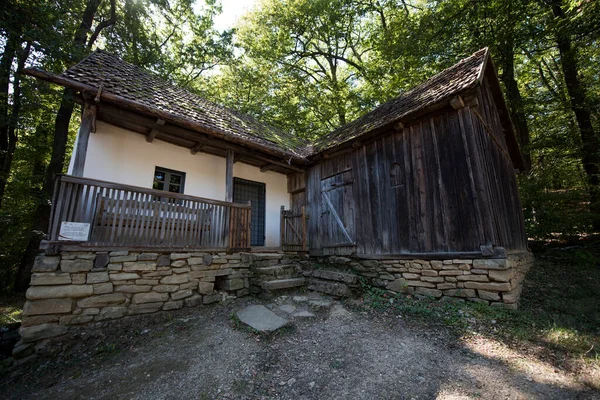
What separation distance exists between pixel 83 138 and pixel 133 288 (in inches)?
120

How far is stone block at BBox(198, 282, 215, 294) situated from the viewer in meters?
5.33

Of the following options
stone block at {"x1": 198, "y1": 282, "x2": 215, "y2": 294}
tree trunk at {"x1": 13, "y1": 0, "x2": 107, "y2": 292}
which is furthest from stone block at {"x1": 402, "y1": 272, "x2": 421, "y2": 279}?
tree trunk at {"x1": 13, "y1": 0, "x2": 107, "y2": 292}

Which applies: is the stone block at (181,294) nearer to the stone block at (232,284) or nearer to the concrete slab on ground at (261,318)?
the stone block at (232,284)

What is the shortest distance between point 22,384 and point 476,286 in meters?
7.09

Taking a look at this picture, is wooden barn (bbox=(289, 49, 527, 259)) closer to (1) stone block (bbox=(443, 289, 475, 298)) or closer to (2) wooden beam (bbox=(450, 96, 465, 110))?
(2) wooden beam (bbox=(450, 96, 465, 110))

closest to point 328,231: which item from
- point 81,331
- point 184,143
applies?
point 184,143

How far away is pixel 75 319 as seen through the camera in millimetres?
3980

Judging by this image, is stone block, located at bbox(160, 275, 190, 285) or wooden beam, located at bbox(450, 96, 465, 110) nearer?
stone block, located at bbox(160, 275, 190, 285)

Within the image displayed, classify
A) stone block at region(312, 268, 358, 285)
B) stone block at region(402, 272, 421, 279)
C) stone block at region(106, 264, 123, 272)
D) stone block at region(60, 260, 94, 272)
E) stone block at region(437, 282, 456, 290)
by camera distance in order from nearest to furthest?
stone block at region(60, 260, 94, 272)
stone block at region(106, 264, 123, 272)
stone block at region(437, 282, 456, 290)
stone block at region(402, 272, 421, 279)
stone block at region(312, 268, 358, 285)

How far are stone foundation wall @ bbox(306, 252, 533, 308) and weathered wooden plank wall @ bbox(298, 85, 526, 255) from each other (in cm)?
31

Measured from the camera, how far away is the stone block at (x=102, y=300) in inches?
161

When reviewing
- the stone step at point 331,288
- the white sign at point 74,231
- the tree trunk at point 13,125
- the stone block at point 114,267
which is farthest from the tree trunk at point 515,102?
the tree trunk at point 13,125

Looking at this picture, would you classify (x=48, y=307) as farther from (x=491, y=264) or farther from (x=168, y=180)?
(x=491, y=264)

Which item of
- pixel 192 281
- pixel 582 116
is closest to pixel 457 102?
pixel 192 281
